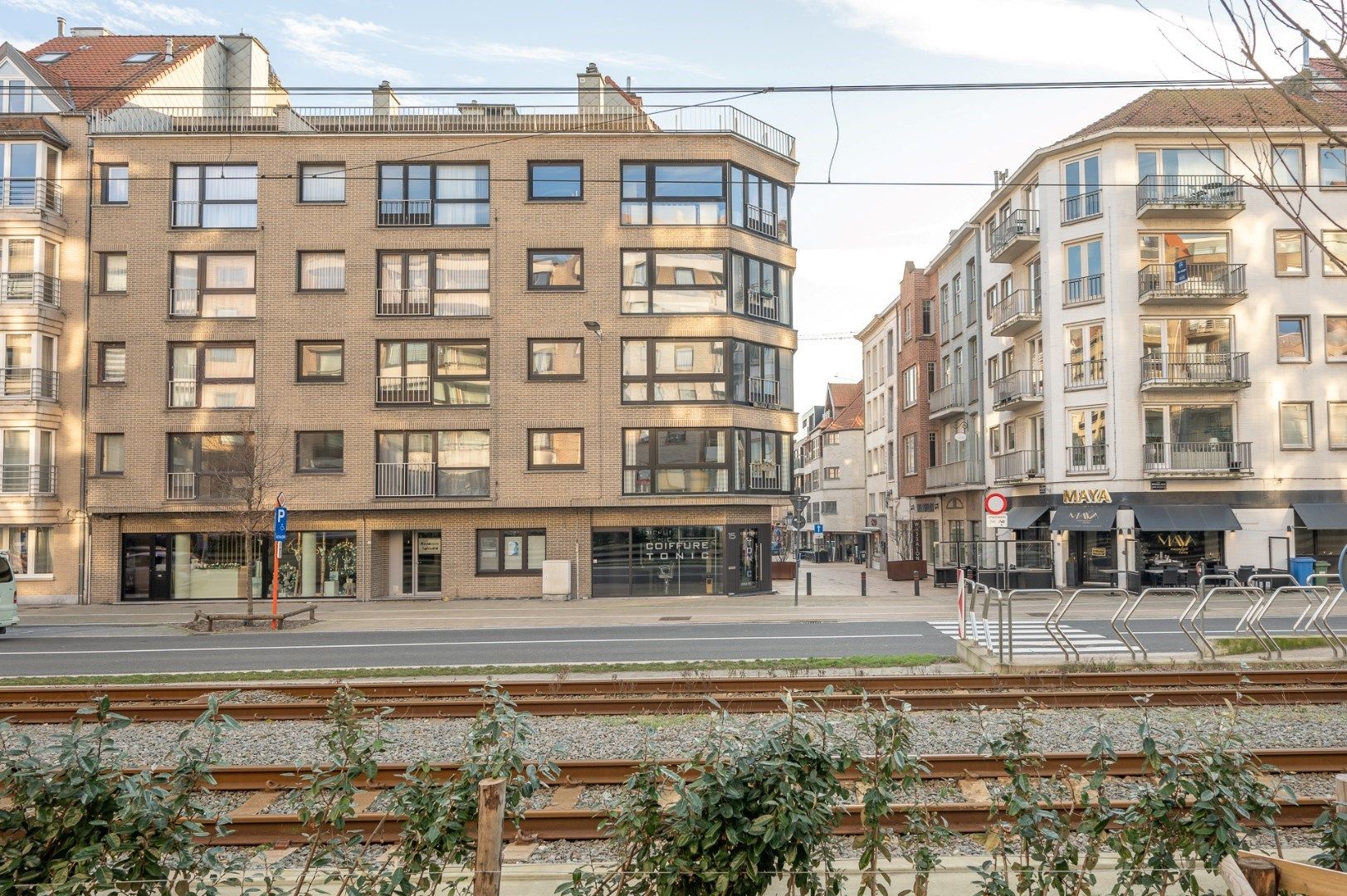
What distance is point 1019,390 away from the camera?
37.2 m

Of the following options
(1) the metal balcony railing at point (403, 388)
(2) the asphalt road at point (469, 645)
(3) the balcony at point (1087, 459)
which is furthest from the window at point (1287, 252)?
(1) the metal balcony railing at point (403, 388)

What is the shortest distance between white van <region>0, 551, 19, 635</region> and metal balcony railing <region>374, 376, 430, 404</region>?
40.1ft

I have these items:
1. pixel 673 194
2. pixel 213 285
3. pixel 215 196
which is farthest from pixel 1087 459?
pixel 215 196

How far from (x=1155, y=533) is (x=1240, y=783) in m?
31.9

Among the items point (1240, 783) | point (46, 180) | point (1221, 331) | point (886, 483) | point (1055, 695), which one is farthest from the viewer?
point (886, 483)

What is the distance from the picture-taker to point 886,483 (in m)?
60.5

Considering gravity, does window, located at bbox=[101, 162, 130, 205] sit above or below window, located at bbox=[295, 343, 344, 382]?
above

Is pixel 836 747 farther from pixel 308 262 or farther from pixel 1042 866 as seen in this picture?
pixel 308 262

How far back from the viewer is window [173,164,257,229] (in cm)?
3203

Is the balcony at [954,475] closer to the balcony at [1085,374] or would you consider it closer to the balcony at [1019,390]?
the balcony at [1019,390]

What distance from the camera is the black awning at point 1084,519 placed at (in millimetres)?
32375

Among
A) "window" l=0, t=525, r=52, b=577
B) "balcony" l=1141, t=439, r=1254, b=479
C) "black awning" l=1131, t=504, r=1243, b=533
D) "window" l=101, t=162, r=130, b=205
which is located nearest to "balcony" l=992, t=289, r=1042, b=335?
"balcony" l=1141, t=439, r=1254, b=479

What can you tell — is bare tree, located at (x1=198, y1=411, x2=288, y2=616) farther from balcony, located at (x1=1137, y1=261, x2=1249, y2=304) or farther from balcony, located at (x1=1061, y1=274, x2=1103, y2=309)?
balcony, located at (x1=1137, y1=261, x2=1249, y2=304)

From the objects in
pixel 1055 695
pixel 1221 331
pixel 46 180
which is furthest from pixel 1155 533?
pixel 46 180
